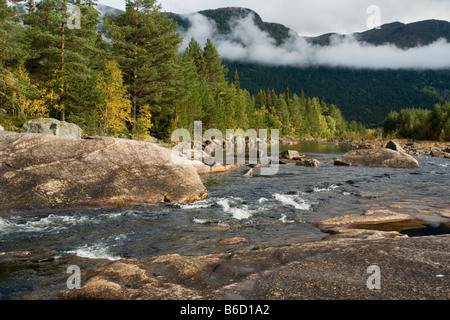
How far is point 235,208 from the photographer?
1385 cm

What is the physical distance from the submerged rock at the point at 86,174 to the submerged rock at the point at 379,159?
2099 cm

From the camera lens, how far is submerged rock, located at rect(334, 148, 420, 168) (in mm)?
29781

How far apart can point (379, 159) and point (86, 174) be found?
27231 mm

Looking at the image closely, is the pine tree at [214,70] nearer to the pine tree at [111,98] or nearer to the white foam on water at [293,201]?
the pine tree at [111,98]

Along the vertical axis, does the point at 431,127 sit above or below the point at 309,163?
above

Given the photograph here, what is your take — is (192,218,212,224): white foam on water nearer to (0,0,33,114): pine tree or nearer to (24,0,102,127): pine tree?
(0,0,33,114): pine tree

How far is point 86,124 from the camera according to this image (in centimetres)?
3111

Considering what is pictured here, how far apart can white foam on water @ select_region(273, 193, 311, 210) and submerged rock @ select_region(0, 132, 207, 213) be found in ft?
13.0

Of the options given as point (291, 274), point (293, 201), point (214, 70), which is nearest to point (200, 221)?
point (293, 201)

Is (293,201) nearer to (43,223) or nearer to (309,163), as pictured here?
(43,223)

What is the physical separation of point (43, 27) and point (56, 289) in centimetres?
3243

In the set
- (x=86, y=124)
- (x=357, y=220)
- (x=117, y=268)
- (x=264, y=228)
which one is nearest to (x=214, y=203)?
(x=264, y=228)

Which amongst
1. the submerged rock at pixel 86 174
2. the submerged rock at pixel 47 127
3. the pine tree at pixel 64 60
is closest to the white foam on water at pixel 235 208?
the submerged rock at pixel 86 174
